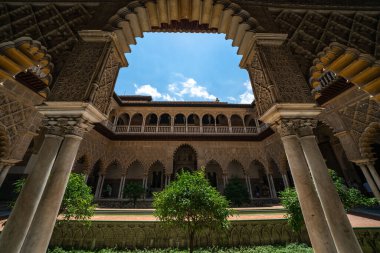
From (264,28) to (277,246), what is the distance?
18.5ft

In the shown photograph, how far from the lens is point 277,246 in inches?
194

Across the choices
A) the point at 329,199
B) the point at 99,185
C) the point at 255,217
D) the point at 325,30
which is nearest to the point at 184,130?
the point at 99,185

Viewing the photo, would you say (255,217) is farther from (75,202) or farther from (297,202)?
(75,202)

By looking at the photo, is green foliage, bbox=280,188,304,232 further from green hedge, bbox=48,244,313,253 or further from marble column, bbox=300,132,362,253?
marble column, bbox=300,132,362,253

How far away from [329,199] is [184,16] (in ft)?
14.7

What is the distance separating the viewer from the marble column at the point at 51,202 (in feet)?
6.87

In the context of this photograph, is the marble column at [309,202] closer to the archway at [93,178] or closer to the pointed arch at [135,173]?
the pointed arch at [135,173]

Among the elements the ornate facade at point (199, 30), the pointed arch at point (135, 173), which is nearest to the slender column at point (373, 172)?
the ornate facade at point (199, 30)

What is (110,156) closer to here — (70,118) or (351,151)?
(70,118)

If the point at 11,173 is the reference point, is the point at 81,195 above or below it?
below

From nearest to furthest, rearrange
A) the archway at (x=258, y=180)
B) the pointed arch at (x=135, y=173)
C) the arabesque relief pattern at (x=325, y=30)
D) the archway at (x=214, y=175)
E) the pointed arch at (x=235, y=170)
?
1. the arabesque relief pattern at (x=325, y=30)
2. the archway at (x=258, y=180)
3. the pointed arch at (x=135, y=173)
4. the archway at (x=214, y=175)
5. the pointed arch at (x=235, y=170)

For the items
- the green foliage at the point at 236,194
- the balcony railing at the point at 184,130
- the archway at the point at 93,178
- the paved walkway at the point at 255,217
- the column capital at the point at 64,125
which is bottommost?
the paved walkway at the point at 255,217

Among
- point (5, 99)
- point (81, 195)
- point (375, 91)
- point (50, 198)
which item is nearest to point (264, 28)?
point (375, 91)

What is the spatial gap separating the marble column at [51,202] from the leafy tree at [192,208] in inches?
91.5
